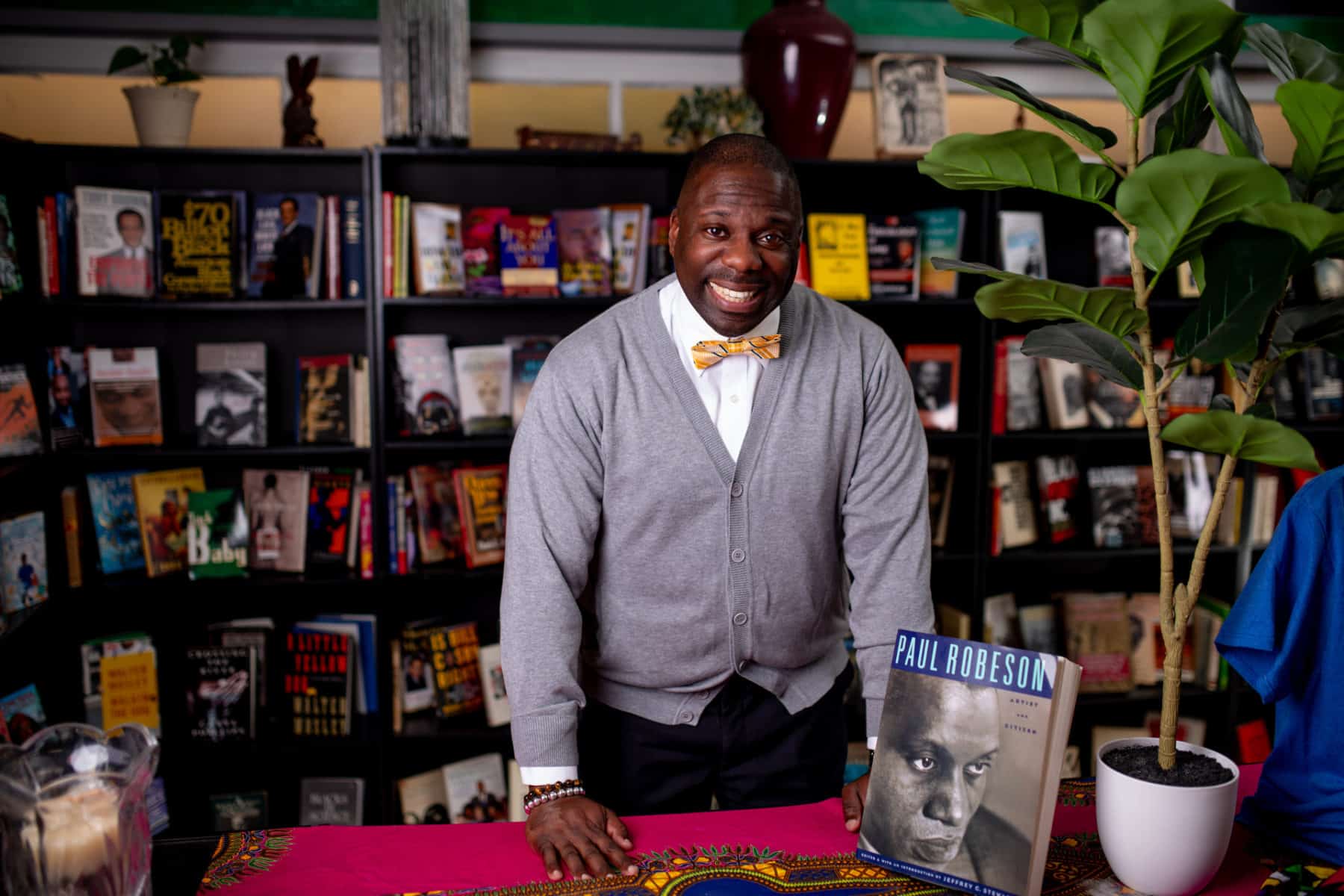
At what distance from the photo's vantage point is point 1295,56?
109cm

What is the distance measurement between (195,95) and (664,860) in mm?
2451

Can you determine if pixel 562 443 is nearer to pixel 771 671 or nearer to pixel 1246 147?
pixel 771 671

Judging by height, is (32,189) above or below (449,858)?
above

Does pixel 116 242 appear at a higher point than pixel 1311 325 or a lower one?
higher

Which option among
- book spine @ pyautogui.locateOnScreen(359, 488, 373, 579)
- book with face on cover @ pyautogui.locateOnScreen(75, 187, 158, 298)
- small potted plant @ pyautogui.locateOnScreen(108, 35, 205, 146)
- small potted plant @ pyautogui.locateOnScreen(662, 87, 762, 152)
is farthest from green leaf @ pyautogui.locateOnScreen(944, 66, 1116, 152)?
book with face on cover @ pyautogui.locateOnScreen(75, 187, 158, 298)

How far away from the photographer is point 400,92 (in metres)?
2.73

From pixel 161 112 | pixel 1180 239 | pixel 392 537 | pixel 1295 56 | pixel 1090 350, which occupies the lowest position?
pixel 392 537

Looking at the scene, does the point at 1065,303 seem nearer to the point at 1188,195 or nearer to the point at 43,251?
the point at 1188,195

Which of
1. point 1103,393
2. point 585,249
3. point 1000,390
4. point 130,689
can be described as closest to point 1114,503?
point 1103,393

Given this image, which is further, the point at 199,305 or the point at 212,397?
the point at 212,397

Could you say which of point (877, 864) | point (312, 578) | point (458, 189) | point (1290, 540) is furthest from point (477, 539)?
point (1290, 540)

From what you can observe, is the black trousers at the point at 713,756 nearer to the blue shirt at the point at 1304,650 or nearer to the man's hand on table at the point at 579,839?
the man's hand on table at the point at 579,839

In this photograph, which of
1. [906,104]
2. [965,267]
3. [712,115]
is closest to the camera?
[965,267]

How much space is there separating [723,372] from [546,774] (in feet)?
2.24
